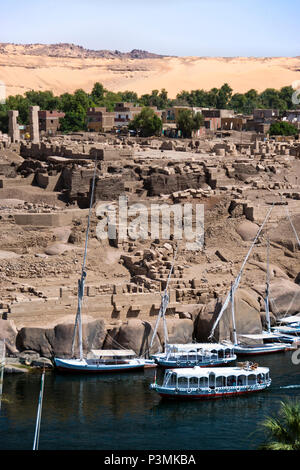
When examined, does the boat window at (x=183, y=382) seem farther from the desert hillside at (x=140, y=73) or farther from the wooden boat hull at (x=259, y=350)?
the desert hillside at (x=140, y=73)

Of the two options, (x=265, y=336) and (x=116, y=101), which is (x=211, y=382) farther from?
(x=116, y=101)

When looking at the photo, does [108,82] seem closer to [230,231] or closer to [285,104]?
[285,104]

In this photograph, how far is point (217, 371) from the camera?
27594 mm

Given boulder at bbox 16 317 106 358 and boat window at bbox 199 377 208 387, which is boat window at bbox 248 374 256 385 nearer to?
boat window at bbox 199 377 208 387

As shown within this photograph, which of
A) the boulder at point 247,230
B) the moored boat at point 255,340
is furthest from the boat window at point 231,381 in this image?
the boulder at point 247,230

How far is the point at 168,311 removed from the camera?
105ft

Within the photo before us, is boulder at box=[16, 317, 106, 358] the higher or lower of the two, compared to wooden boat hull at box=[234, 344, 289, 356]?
higher

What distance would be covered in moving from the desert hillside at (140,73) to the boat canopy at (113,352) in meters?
79.0

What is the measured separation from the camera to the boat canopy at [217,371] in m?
27.3

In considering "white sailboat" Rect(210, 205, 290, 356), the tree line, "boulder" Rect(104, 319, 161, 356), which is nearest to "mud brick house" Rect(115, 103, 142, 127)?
the tree line

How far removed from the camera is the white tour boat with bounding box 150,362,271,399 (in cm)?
2698

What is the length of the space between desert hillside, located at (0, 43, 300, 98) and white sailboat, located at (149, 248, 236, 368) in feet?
258

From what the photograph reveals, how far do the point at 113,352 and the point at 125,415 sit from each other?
172 inches

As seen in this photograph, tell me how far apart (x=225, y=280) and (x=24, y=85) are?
87856 mm
